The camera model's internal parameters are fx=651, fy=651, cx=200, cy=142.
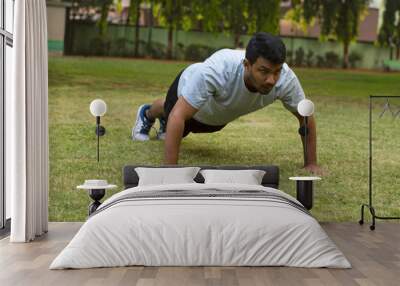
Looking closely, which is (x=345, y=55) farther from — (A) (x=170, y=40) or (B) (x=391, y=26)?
(A) (x=170, y=40)

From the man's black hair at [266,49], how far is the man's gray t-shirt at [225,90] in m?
0.16

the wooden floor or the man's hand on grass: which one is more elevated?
the man's hand on grass

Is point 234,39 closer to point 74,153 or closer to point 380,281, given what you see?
point 74,153

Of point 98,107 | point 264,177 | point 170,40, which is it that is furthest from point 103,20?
point 264,177

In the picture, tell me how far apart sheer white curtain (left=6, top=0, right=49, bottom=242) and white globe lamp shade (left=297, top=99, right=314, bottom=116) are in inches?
100

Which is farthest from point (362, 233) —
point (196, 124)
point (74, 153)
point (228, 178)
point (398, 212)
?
point (74, 153)

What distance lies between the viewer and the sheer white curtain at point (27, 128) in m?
5.33

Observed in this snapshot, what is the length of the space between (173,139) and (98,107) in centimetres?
87

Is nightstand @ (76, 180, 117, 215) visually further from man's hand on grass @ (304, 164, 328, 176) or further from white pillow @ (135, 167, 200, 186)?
man's hand on grass @ (304, 164, 328, 176)

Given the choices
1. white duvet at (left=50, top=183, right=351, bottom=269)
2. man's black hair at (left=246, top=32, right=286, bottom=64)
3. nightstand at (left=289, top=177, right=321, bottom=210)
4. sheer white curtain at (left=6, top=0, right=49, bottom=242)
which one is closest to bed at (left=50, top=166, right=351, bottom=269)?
white duvet at (left=50, top=183, right=351, bottom=269)

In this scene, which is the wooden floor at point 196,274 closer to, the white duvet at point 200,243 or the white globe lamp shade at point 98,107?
the white duvet at point 200,243

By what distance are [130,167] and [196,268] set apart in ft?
8.13

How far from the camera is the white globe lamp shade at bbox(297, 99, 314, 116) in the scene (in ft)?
21.6

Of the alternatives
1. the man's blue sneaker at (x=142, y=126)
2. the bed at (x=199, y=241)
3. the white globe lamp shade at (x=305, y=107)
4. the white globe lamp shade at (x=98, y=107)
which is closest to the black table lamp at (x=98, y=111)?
the white globe lamp shade at (x=98, y=107)
